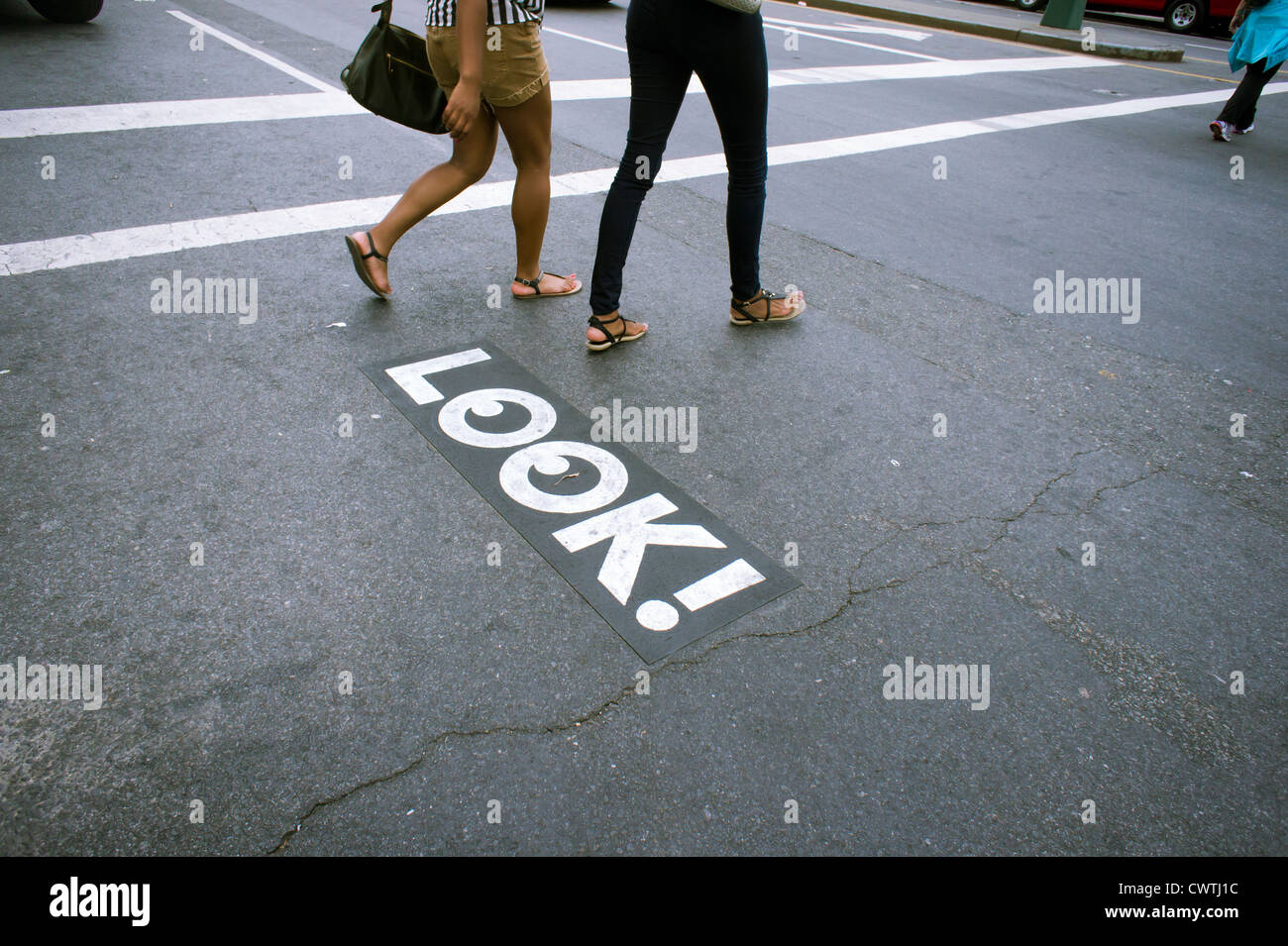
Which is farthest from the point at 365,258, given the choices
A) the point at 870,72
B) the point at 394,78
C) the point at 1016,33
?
the point at 1016,33

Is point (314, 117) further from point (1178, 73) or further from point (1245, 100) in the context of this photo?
point (1178, 73)

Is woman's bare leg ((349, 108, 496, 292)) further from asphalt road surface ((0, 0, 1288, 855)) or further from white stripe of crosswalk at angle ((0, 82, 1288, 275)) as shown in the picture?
white stripe of crosswalk at angle ((0, 82, 1288, 275))

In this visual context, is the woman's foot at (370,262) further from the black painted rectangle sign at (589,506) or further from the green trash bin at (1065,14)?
the green trash bin at (1065,14)

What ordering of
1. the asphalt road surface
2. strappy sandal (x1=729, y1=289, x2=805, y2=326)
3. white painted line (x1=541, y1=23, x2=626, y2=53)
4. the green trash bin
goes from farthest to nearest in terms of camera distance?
the green trash bin < white painted line (x1=541, y1=23, x2=626, y2=53) < strappy sandal (x1=729, y1=289, x2=805, y2=326) < the asphalt road surface

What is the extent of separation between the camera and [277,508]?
276cm

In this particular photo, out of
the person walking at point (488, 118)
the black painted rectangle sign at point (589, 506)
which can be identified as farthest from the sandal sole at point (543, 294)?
the black painted rectangle sign at point (589, 506)

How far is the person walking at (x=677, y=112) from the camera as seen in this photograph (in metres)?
3.32

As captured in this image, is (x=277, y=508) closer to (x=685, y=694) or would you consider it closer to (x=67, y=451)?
(x=67, y=451)

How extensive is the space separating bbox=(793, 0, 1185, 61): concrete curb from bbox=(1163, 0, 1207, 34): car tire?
5170 millimetres

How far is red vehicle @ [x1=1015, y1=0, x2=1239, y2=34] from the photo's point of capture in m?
17.9

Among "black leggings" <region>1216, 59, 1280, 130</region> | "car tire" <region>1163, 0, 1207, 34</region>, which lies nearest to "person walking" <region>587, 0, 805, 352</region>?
"black leggings" <region>1216, 59, 1280, 130</region>

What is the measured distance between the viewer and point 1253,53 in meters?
8.04
